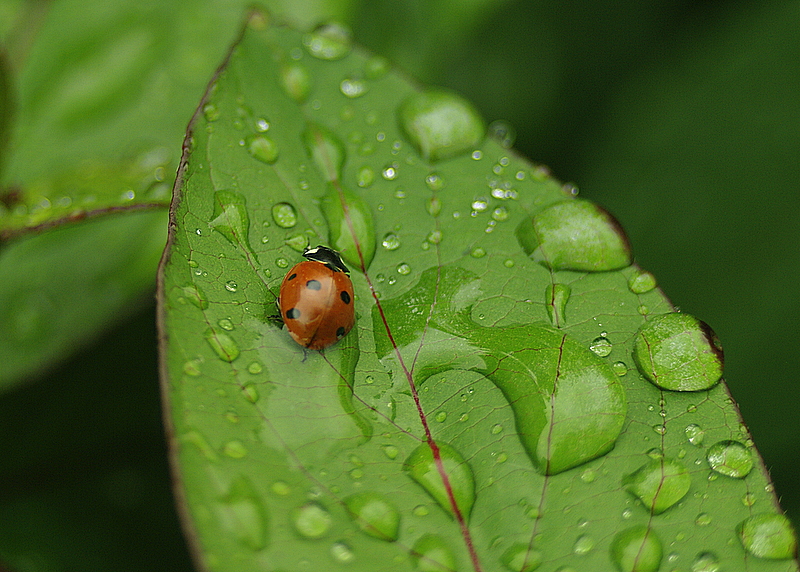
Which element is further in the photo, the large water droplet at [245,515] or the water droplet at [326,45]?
the water droplet at [326,45]

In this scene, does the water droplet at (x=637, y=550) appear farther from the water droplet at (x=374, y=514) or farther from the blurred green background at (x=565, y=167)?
the blurred green background at (x=565, y=167)

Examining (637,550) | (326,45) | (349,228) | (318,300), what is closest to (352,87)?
(326,45)

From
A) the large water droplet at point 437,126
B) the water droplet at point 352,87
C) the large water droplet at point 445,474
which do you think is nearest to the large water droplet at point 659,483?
the large water droplet at point 445,474

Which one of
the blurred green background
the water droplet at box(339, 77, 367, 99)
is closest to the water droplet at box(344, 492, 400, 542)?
the water droplet at box(339, 77, 367, 99)

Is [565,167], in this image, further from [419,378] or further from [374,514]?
[374,514]

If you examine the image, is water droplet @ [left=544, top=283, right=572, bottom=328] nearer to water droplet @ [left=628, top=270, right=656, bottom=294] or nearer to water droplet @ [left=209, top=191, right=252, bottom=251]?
water droplet @ [left=628, top=270, right=656, bottom=294]

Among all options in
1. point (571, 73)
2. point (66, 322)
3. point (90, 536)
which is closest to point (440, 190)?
point (66, 322)

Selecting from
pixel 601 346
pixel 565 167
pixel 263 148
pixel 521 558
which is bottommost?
pixel 565 167
